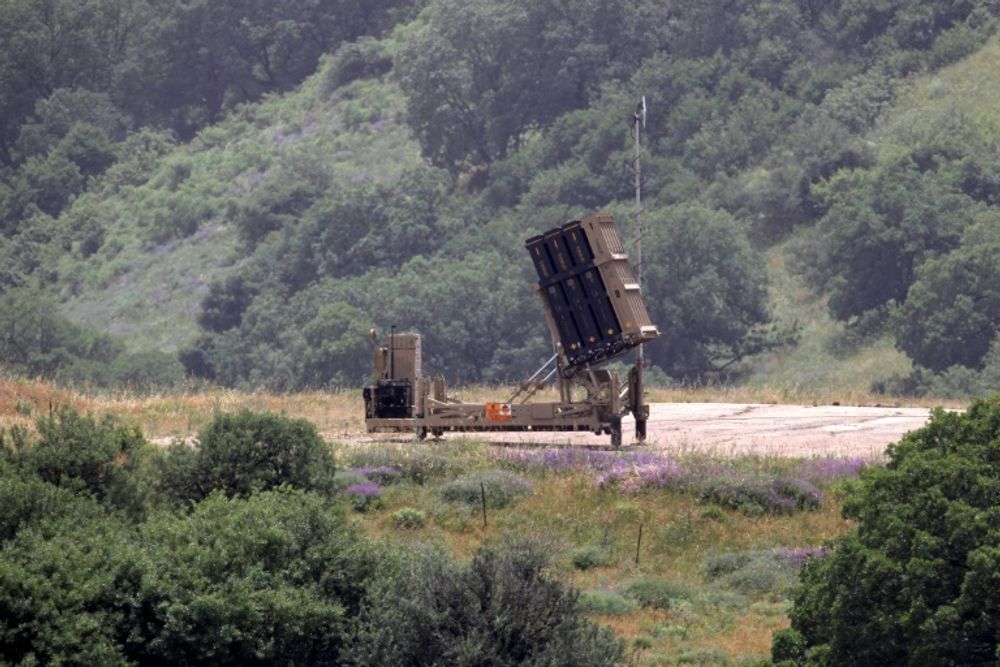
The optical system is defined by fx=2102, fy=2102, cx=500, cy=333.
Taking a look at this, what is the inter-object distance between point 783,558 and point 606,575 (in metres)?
2.03

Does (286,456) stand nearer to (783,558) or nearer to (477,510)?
(477,510)

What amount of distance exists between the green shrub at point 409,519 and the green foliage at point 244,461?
1036mm

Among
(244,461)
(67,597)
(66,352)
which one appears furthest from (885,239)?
(67,597)

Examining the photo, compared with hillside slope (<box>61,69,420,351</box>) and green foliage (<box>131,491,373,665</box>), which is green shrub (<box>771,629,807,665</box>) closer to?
green foliage (<box>131,491,373,665</box>)

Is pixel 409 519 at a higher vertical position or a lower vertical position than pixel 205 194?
lower

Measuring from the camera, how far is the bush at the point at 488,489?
26.4m

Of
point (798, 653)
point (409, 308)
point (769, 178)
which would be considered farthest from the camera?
point (769, 178)

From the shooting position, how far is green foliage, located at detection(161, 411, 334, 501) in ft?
81.5

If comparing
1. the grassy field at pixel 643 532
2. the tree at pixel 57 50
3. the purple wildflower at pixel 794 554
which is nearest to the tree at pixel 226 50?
the tree at pixel 57 50

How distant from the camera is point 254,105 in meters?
118

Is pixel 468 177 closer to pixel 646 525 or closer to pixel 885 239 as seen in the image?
pixel 885 239

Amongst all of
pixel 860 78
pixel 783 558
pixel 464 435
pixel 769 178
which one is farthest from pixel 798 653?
pixel 860 78

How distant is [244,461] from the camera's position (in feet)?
82.0

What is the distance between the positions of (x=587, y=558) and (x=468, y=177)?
249 ft
